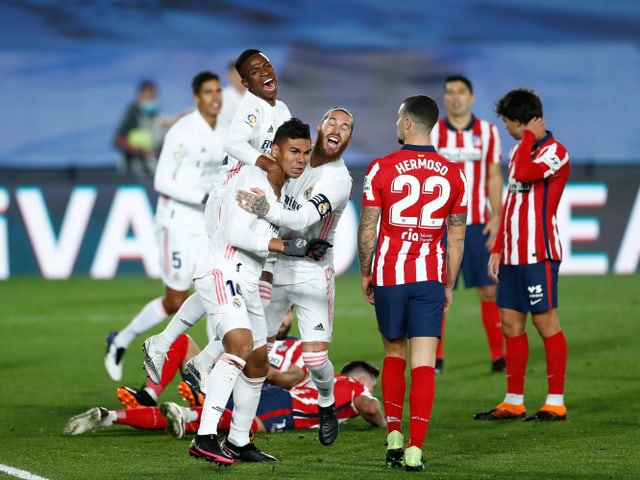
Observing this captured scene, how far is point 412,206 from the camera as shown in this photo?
6.34 metres

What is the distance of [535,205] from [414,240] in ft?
5.88

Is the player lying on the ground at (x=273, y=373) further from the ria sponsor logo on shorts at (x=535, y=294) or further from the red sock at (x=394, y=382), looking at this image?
the ria sponsor logo on shorts at (x=535, y=294)

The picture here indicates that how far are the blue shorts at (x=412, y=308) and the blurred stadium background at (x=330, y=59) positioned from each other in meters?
14.1

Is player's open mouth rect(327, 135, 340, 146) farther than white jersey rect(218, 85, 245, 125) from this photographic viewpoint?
No

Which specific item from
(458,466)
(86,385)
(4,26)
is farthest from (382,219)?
(4,26)

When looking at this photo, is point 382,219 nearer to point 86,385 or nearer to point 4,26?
point 86,385

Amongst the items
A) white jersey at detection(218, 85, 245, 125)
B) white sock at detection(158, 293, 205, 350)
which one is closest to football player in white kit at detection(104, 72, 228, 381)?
white sock at detection(158, 293, 205, 350)

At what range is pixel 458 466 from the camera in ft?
20.8

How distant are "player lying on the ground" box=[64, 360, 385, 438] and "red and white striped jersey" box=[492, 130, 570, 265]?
1.34 m

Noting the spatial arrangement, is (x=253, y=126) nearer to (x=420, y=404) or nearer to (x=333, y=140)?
(x=333, y=140)

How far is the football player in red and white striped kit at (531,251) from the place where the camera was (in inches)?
308

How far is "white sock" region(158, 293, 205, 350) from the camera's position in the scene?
24.7 ft

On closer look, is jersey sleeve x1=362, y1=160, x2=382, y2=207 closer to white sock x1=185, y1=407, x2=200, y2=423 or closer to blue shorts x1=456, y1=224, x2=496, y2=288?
white sock x1=185, y1=407, x2=200, y2=423

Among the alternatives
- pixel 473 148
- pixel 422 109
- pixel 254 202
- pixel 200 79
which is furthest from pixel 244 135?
pixel 473 148
